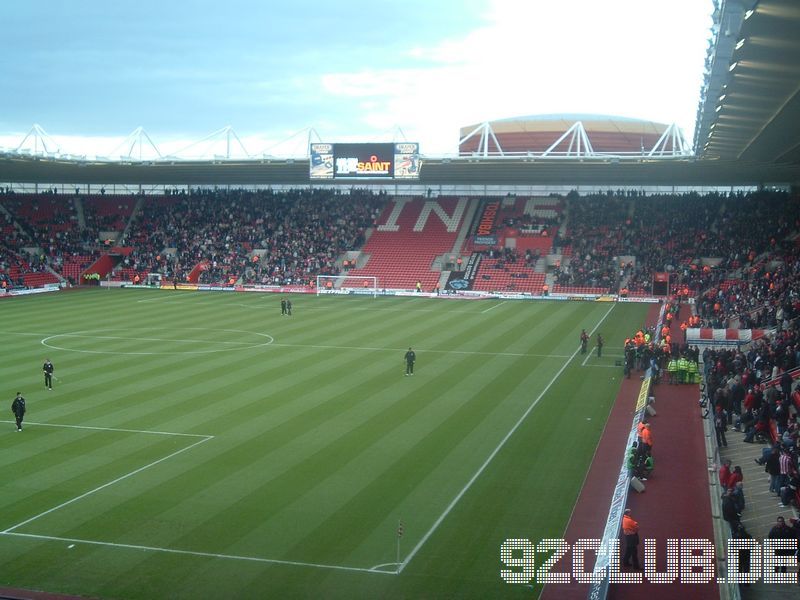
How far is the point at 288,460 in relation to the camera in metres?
21.3

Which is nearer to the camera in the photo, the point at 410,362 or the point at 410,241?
the point at 410,362

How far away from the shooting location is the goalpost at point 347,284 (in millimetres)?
67625

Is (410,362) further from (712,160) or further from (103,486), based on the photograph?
(712,160)

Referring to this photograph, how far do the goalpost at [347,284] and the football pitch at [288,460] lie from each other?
25192 millimetres

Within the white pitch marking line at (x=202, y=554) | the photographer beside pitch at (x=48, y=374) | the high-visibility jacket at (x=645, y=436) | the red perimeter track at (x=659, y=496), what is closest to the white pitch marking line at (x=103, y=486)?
the white pitch marking line at (x=202, y=554)

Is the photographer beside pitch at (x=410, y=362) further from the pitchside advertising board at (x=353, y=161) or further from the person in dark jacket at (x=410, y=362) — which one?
the pitchside advertising board at (x=353, y=161)

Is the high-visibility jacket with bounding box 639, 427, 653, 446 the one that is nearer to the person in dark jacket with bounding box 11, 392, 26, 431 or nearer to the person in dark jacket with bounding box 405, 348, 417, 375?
the person in dark jacket with bounding box 405, 348, 417, 375

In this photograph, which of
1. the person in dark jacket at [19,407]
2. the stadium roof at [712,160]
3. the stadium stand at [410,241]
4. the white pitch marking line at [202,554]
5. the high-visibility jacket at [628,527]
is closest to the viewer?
the high-visibility jacket at [628,527]

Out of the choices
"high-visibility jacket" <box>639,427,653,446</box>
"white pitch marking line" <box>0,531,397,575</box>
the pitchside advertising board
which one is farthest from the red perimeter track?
the pitchside advertising board

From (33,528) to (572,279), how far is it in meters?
52.9

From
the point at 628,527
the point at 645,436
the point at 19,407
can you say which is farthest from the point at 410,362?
the point at 628,527

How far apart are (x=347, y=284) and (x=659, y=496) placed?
51.8m

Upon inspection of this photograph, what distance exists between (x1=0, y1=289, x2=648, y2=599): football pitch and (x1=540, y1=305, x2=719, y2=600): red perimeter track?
1.82 ft

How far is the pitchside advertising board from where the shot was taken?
6592 centimetres
